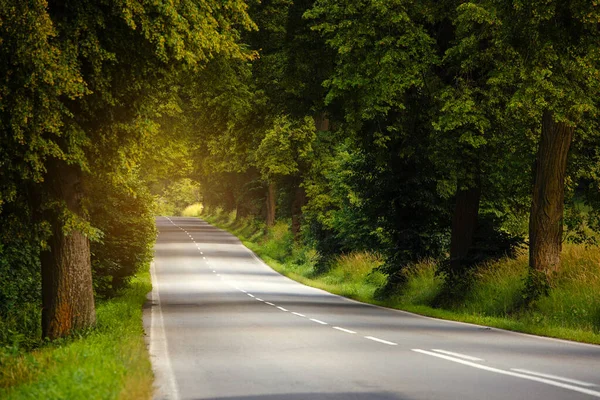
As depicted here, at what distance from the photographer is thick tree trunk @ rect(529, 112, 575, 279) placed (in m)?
22.7

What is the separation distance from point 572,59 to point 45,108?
36.7 ft

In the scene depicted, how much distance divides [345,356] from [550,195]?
10.0 m

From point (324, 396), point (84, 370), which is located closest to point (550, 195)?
point (324, 396)

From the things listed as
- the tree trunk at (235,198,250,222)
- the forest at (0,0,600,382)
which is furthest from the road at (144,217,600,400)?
the tree trunk at (235,198,250,222)

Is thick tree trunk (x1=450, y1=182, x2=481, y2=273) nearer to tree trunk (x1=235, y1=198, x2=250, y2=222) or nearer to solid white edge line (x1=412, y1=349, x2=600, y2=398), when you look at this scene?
solid white edge line (x1=412, y1=349, x2=600, y2=398)

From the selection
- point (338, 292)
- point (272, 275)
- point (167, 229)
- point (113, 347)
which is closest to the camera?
point (113, 347)

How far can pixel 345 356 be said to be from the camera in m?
14.4

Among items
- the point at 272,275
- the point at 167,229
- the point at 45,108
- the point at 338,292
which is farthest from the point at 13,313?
the point at 167,229

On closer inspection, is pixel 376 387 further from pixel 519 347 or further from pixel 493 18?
pixel 493 18

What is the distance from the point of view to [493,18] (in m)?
21.9

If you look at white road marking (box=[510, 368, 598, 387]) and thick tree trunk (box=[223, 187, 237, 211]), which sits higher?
thick tree trunk (box=[223, 187, 237, 211])

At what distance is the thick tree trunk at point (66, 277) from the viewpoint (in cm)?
1680

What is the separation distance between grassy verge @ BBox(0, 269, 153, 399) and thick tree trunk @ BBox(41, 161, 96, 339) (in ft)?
2.18

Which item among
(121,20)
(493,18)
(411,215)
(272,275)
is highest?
(493,18)
